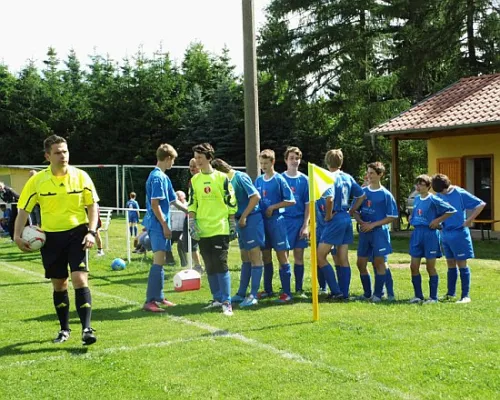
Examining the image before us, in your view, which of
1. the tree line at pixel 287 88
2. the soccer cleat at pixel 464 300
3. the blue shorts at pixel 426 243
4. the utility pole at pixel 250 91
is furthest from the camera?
the tree line at pixel 287 88

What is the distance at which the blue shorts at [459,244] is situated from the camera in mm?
8070

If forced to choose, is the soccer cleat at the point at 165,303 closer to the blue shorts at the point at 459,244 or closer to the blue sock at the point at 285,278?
the blue sock at the point at 285,278

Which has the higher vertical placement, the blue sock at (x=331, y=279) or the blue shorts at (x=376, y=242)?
the blue shorts at (x=376, y=242)

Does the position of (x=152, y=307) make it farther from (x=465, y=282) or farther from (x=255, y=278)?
(x=465, y=282)

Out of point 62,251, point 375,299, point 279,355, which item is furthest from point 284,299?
point 62,251

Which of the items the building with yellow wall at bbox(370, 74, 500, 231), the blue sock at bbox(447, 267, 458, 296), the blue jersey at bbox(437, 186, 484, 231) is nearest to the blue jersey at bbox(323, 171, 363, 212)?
the blue jersey at bbox(437, 186, 484, 231)

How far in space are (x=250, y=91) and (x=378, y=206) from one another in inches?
194

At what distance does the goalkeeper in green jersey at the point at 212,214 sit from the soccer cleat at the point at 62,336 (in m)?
1.80

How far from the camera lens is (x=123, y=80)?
146ft

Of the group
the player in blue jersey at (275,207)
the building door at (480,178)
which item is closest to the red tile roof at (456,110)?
the building door at (480,178)

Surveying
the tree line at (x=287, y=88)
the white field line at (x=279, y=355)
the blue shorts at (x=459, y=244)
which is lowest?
the white field line at (x=279, y=355)

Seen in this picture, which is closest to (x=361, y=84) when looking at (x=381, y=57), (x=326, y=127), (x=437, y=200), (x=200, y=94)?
(x=381, y=57)

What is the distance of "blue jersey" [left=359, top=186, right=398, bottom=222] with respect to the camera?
8109mm

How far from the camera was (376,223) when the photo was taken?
8.05 meters
